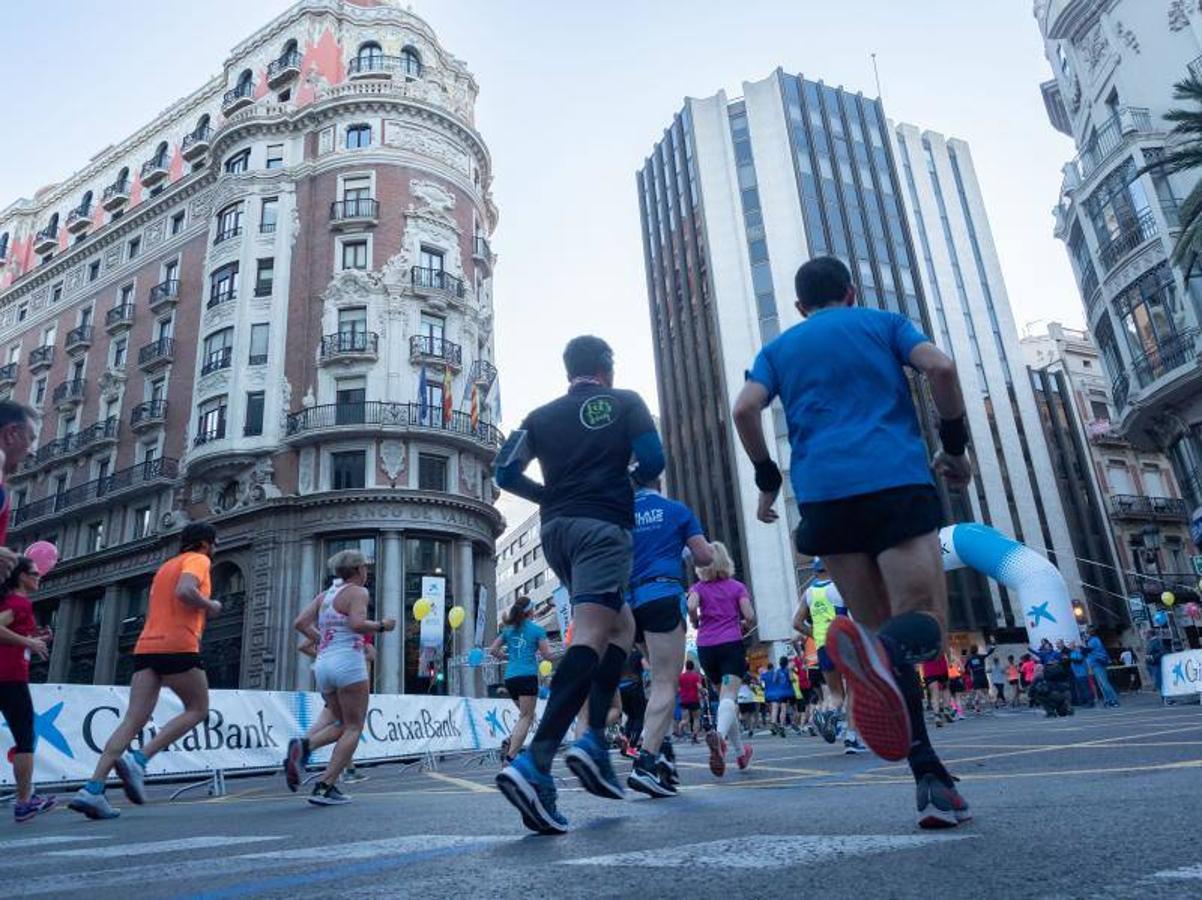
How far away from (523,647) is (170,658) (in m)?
4.08

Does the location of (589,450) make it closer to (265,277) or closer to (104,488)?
(265,277)

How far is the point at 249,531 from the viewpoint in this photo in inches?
1213

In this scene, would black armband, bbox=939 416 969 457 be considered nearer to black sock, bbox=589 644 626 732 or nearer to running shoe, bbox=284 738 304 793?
black sock, bbox=589 644 626 732

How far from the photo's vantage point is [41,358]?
4425 centimetres

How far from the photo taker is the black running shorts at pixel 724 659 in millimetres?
6883

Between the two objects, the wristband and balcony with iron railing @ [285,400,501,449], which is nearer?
the wristband

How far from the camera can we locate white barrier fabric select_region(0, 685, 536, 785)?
30.3 feet

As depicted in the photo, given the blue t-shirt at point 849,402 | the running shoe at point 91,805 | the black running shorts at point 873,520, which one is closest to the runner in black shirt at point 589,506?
the blue t-shirt at point 849,402

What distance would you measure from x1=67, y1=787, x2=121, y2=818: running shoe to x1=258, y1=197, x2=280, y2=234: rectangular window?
1330 inches

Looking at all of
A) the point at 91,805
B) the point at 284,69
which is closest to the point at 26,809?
the point at 91,805

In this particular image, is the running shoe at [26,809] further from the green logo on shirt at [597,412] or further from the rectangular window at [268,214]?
the rectangular window at [268,214]

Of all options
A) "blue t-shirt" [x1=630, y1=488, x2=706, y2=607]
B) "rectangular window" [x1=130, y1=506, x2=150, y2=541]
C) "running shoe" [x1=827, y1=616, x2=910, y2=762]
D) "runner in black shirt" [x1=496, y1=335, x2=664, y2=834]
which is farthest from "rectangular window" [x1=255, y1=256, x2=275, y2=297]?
"running shoe" [x1=827, y1=616, x2=910, y2=762]

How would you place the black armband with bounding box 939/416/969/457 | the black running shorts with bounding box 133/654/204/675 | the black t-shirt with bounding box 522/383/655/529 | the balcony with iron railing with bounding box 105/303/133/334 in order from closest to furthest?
the black armband with bounding box 939/416/969/457 → the black t-shirt with bounding box 522/383/655/529 → the black running shorts with bounding box 133/654/204/675 → the balcony with iron railing with bounding box 105/303/133/334

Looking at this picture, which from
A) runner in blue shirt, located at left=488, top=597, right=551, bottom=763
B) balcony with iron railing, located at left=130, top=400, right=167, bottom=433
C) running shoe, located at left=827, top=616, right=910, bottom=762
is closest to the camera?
running shoe, located at left=827, top=616, right=910, bottom=762
